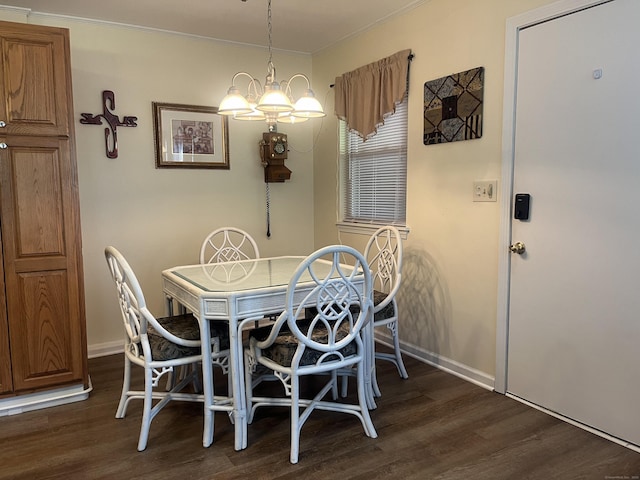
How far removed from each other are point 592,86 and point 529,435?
1.71 metres

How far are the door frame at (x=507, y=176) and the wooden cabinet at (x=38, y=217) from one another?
2431 millimetres

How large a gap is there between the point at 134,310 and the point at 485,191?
2.03 meters

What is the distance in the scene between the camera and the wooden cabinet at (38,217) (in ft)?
8.18

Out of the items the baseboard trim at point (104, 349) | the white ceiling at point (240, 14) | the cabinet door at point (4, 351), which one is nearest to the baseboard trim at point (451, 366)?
the baseboard trim at point (104, 349)

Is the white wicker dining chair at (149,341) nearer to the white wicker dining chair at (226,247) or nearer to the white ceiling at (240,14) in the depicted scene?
the white wicker dining chair at (226,247)

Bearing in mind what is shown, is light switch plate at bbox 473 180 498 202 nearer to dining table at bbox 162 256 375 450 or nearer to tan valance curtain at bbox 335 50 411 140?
tan valance curtain at bbox 335 50 411 140

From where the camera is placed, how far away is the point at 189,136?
3775 mm

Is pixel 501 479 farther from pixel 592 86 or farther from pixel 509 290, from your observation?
pixel 592 86

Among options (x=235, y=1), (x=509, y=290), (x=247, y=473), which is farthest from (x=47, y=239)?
(x=509, y=290)

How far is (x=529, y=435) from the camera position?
2285 millimetres

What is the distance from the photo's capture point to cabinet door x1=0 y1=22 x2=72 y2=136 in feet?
8.08

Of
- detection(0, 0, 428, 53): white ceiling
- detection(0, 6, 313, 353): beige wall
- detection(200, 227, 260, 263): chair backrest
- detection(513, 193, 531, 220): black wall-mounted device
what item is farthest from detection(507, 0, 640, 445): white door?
detection(0, 6, 313, 353): beige wall

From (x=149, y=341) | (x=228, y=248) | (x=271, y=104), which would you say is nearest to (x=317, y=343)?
(x=149, y=341)

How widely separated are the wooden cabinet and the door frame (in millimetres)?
2431
